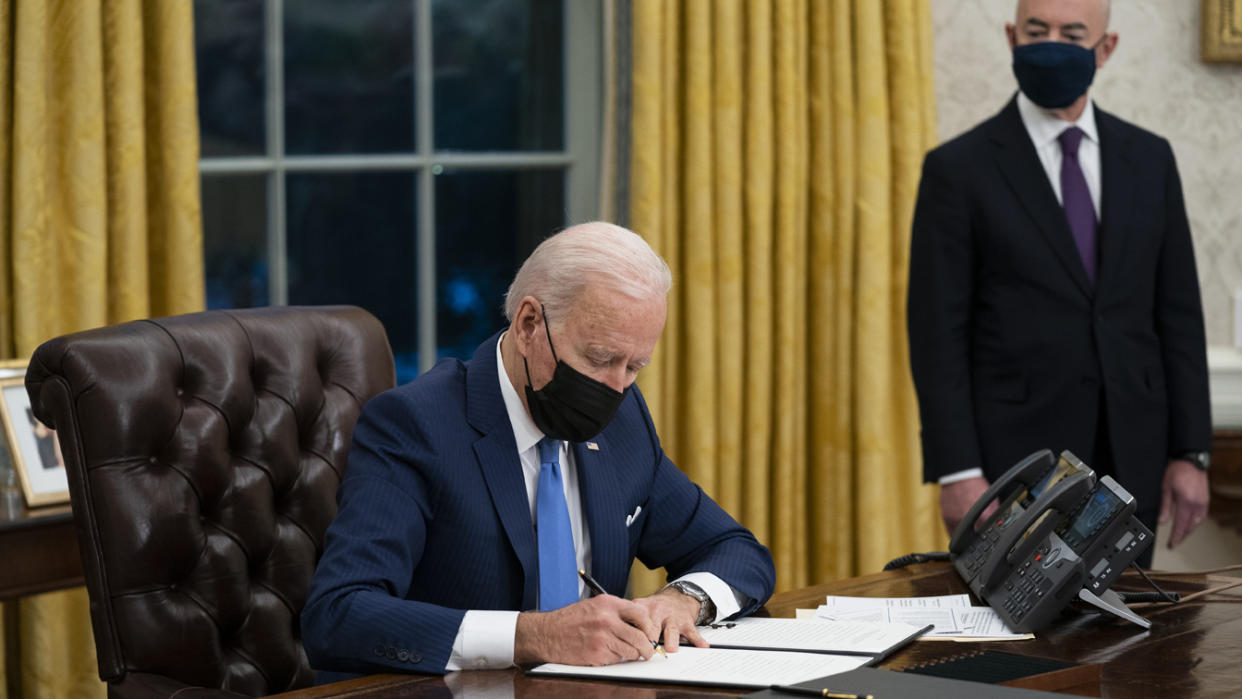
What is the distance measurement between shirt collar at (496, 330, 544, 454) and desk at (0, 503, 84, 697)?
0.82m

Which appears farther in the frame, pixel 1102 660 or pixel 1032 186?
pixel 1032 186

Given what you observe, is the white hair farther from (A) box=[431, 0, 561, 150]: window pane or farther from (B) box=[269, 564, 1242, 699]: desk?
(A) box=[431, 0, 561, 150]: window pane

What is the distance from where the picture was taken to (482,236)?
146 inches

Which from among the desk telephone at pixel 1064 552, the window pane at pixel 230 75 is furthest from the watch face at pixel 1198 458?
the window pane at pixel 230 75

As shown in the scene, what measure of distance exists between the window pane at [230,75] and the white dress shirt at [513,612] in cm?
164

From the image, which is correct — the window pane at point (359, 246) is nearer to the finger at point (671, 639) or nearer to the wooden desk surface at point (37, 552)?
the wooden desk surface at point (37, 552)

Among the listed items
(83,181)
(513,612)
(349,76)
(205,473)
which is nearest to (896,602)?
(513,612)

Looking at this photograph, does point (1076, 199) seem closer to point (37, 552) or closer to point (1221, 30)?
point (1221, 30)

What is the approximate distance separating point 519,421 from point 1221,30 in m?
2.96

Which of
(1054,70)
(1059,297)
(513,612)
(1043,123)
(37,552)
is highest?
(1054,70)

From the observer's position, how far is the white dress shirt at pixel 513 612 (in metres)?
1.58

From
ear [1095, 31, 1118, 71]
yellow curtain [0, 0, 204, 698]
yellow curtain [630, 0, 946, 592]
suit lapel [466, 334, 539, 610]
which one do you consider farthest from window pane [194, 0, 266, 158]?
ear [1095, 31, 1118, 71]

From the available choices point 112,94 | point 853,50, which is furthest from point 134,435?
point 853,50

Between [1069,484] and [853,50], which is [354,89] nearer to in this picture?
[853,50]
